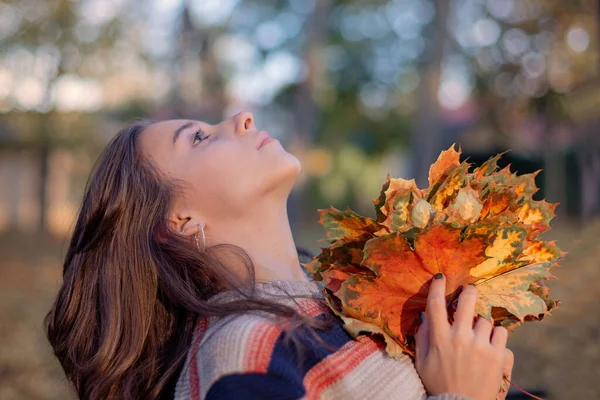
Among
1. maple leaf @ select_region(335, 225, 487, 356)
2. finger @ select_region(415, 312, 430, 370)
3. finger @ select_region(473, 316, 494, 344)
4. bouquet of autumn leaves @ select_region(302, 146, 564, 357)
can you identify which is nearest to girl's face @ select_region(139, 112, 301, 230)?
bouquet of autumn leaves @ select_region(302, 146, 564, 357)

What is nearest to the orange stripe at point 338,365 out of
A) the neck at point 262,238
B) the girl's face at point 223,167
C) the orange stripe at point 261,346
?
the orange stripe at point 261,346

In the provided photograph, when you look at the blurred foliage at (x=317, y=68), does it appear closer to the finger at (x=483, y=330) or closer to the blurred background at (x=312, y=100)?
the blurred background at (x=312, y=100)

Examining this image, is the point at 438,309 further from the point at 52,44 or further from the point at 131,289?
the point at 52,44

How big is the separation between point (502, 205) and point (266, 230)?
685 millimetres

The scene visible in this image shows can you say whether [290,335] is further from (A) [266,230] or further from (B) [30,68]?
(B) [30,68]

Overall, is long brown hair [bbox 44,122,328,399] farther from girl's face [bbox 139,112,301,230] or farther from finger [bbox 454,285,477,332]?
finger [bbox 454,285,477,332]

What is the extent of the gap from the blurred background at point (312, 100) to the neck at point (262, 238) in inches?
120

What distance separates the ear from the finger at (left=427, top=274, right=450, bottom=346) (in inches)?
29.1

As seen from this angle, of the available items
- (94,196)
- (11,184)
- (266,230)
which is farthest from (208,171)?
(11,184)

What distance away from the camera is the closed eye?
75.9 inches

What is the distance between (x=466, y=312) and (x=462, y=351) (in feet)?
0.28

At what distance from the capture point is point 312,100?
1473 centimetres

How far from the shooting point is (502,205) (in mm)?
1529

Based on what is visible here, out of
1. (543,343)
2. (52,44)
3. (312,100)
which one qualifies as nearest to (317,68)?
(312,100)
